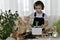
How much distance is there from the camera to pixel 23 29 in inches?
61.9

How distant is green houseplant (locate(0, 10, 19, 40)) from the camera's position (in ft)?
5.41

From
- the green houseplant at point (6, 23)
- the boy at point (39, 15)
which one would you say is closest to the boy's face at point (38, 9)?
the boy at point (39, 15)

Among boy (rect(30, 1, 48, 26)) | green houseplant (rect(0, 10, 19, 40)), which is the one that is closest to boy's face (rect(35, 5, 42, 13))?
boy (rect(30, 1, 48, 26))

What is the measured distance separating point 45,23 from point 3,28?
50 cm

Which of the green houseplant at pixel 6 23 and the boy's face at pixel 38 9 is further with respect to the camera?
the boy's face at pixel 38 9

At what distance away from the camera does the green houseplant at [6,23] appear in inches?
64.9

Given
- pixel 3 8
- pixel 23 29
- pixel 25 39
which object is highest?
pixel 3 8

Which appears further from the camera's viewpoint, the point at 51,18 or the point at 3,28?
the point at 51,18

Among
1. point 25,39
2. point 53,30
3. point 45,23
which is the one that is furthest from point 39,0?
point 25,39

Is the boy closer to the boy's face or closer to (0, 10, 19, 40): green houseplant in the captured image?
the boy's face

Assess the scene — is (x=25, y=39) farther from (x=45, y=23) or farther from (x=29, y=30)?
(x=45, y=23)

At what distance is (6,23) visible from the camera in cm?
166

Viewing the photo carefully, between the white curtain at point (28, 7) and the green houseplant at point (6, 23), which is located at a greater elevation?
the white curtain at point (28, 7)

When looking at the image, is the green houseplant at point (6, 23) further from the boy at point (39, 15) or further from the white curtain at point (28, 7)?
the boy at point (39, 15)
